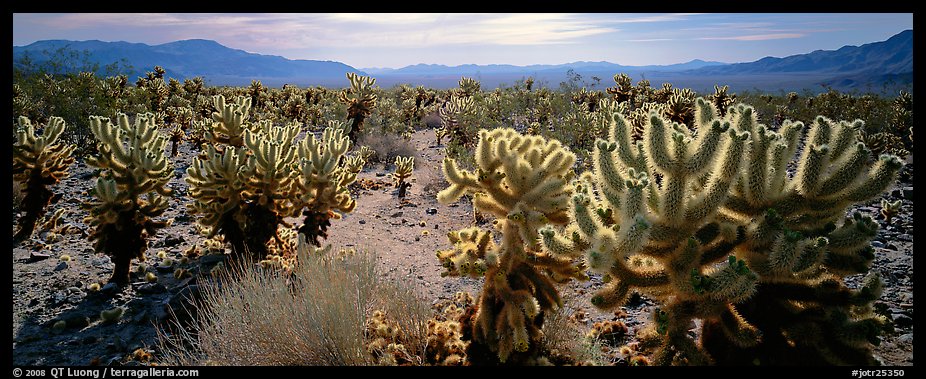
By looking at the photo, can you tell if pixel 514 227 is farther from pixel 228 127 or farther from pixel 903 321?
pixel 228 127

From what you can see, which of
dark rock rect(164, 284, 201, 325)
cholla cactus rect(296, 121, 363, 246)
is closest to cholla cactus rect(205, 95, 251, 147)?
cholla cactus rect(296, 121, 363, 246)

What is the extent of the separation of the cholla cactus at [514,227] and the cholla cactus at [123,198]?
3.40 m

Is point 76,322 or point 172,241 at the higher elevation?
point 172,241

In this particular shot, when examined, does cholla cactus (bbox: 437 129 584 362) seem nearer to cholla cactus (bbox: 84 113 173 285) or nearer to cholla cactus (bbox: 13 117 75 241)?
cholla cactus (bbox: 84 113 173 285)

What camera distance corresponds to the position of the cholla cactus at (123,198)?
5117mm

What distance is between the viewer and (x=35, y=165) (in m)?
6.12

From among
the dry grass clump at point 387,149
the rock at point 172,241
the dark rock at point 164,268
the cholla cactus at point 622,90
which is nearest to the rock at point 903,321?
the dark rock at point 164,268

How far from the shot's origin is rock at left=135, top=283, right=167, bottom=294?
5297mm

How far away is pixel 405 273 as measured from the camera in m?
6.11

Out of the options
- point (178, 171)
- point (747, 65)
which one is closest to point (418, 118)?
point (178, 171)

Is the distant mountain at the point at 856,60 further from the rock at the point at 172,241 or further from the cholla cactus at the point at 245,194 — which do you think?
the rock at the point at 172,241

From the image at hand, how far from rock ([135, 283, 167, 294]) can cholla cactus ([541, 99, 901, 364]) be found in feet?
13.7

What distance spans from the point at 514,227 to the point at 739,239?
1364mm

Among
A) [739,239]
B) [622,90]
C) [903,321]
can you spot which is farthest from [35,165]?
[622,90]
